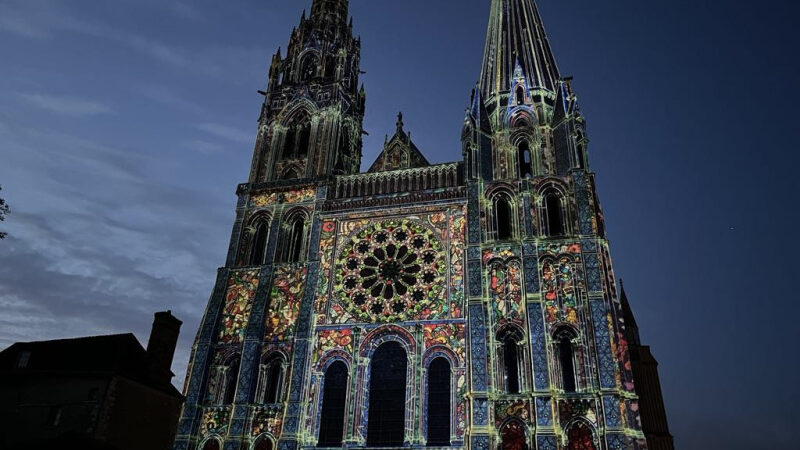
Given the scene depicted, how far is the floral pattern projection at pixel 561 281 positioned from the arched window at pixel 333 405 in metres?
8.53

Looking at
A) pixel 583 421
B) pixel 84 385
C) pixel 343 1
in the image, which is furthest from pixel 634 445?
pixel 343 1

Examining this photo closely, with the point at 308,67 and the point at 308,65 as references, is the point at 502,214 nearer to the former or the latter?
the point at 308,67

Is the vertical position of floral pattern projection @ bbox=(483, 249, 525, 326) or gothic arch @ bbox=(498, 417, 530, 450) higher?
floral pattern projection @ bbox=(483, 249, 525, 326)

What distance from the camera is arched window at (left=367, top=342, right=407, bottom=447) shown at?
74.6ft

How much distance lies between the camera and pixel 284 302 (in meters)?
26.5

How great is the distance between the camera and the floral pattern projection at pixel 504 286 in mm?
23641


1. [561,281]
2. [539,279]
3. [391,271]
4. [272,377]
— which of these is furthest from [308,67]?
[561,281]

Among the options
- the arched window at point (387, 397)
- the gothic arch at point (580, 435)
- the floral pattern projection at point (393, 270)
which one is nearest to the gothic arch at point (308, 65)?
the floral pattern projection at point (393, 270)

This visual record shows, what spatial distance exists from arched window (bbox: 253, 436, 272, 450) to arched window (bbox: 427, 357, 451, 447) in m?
6.19

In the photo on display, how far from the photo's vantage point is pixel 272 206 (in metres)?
29.5

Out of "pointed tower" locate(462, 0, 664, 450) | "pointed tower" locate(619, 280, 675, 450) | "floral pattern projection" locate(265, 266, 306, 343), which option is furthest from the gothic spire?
"floral pattern projection" locate(265, 266, 306, 343)

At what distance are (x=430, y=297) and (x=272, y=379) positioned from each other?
742 centimetres

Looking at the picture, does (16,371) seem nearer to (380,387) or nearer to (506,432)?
(380,387)

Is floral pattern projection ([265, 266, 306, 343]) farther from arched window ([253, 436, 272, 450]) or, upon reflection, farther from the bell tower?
the bell tower
